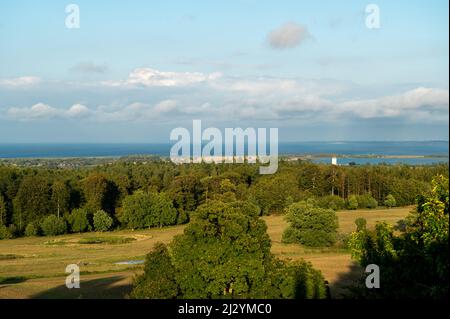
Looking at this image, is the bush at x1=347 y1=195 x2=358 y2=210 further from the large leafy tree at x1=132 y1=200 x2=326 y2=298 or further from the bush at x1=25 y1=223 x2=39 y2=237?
the large leafy tree at x1=132 y1=200 x2=326 y2=298

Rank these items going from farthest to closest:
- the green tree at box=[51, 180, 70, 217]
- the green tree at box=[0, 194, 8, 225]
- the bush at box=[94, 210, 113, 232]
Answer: the green tree at box=[51, 180, 70, 217]
the bush at box=[94, 210, 113, 232]
the green tree at box=[0, 194, 8, 225]

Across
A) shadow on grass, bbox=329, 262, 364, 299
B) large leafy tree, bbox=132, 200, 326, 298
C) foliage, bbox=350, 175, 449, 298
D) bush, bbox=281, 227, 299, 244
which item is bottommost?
bush, bbox=281, 227, 299, 244

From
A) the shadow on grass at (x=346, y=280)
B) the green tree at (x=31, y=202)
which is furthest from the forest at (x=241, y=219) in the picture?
the shadow on grass at (x=346, y=280)

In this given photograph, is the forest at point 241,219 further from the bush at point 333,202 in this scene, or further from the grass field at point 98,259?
the grass field at point 98,259

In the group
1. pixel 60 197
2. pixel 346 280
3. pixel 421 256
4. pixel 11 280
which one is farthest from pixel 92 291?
pixel 60 197

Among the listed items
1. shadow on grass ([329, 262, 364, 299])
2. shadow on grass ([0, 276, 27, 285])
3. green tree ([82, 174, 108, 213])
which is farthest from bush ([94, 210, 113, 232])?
shadow on grass ([329, 262, 364, 299])

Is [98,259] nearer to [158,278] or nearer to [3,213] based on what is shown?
[3,213]
